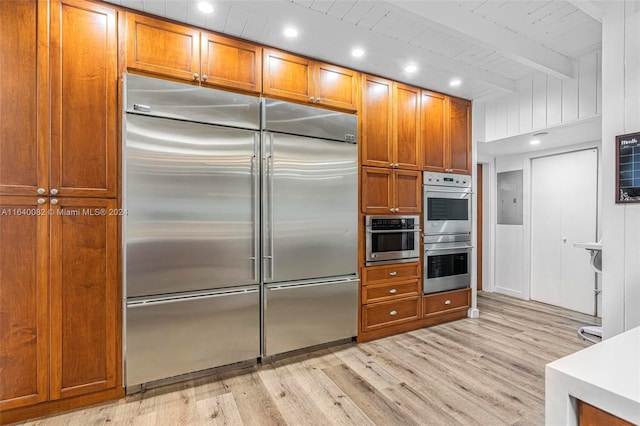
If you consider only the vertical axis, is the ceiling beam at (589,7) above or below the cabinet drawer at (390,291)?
above

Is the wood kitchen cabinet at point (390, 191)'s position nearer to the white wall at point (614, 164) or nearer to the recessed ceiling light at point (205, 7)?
the white wall at point (614, 164)

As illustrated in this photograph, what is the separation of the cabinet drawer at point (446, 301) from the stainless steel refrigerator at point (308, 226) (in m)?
1.02

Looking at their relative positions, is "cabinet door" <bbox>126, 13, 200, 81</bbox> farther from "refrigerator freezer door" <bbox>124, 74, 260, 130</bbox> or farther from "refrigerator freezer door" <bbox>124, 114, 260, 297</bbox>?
"refrigerator freezer door" <bbox>124, 114, 260, 297</bbox>

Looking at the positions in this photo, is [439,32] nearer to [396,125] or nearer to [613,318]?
[396,125]

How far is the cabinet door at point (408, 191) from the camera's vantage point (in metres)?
3.27

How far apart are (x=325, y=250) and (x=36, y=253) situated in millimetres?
2023

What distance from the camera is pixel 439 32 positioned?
2568 mm

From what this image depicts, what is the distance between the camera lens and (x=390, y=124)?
3219 millimetres

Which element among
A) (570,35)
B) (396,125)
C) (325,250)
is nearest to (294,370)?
(325,250)

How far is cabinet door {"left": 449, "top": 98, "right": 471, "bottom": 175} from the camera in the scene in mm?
3656

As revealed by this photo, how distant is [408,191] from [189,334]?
2.48 metres

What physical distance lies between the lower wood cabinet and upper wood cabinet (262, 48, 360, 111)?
1.57 m

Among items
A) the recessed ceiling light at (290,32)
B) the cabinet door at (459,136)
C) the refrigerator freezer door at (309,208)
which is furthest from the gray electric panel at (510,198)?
the recessed ceiling light at (290,32)

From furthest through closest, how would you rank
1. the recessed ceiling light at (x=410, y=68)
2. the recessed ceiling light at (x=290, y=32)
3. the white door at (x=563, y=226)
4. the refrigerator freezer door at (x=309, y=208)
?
the white door at (x=563, y=226) < the recessed ceiling light at (x=410, y=68) < the refrigerator freezer door at (x=309, y=208) < the recessed ceiling light at (x=290, y=32)
